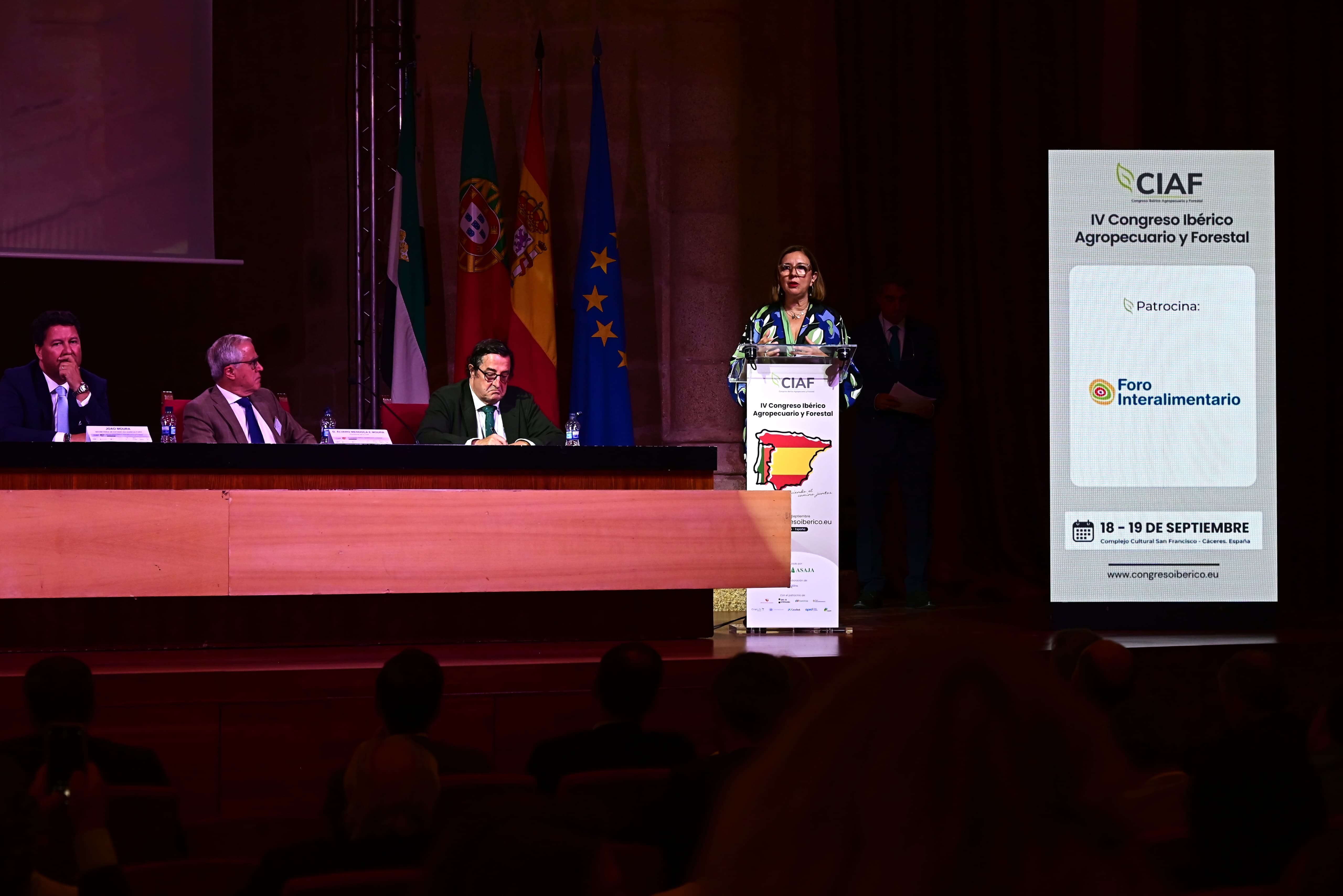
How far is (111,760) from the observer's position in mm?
2801

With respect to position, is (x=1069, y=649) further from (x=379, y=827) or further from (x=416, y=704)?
(x=379, y=827)

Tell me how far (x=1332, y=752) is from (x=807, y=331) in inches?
118

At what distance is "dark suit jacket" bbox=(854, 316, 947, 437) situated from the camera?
652cm

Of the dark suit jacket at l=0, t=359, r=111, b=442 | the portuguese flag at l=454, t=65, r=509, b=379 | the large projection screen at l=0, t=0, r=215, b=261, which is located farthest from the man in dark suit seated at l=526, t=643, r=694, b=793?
the large projection screen at l=0, t=0, r=215, b=261

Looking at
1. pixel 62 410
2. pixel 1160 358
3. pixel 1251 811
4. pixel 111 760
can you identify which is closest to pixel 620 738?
pixel 111 760

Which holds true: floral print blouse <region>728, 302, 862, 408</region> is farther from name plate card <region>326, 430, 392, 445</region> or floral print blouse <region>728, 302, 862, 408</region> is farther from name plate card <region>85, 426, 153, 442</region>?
name plate card <region>85, 426, 153, 442</region>

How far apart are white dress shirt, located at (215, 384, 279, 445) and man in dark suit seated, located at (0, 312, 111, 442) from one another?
59 cm

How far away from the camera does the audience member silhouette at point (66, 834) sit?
165 cm

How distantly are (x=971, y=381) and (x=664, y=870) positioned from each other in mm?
5611

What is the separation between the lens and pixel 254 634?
4695 mm

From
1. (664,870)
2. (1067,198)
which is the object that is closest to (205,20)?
(1067,198)

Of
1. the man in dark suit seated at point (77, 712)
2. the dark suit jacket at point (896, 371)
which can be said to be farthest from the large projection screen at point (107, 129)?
the man in dark suit seated at point (77, 712)

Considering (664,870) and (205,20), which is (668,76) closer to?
(205,20)

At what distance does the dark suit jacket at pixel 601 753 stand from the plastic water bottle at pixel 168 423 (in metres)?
2.88
